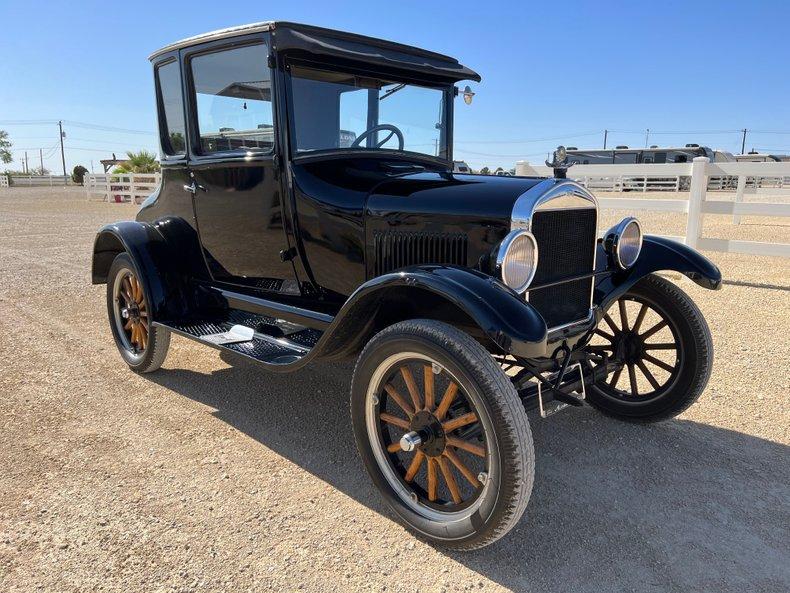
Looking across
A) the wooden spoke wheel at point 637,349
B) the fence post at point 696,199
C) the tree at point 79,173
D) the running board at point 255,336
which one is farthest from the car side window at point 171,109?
the tree at point 79,173

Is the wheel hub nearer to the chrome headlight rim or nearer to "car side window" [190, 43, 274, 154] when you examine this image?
the chrome headlight rim

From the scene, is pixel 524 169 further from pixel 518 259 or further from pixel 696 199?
pixel 518 259

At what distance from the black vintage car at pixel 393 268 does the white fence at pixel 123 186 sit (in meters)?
20.9

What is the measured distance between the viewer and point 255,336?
3475 millimetres

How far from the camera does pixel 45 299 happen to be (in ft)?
21.2

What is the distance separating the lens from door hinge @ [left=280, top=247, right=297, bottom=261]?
339cm

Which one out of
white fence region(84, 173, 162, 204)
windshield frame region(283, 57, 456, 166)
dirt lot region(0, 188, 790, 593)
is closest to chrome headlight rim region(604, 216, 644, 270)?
dirt lot region(0, 188, 790, 593)

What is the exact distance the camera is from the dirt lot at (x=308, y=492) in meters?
2.19

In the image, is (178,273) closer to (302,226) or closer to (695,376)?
(302,226)

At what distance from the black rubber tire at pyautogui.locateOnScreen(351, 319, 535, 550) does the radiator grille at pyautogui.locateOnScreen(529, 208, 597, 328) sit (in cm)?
74

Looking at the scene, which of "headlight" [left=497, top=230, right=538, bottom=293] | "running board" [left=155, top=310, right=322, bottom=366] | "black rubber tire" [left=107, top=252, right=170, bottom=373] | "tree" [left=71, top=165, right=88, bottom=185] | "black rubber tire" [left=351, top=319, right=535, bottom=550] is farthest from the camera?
"tree" [left=71, top=165, right=88, bottom=185]

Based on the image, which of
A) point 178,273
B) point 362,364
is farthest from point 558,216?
point 178,273

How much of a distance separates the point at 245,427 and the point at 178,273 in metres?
1.27

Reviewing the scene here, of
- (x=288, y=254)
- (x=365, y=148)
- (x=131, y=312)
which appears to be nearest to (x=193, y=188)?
(x=288, y=254)
